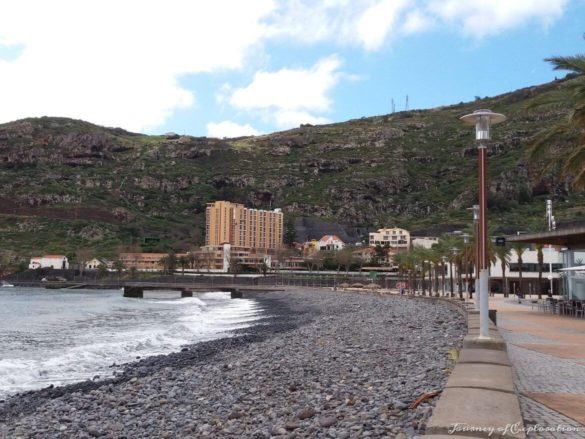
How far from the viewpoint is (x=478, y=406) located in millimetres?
5391

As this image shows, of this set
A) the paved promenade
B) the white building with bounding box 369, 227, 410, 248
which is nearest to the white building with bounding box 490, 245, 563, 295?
the paved promenade

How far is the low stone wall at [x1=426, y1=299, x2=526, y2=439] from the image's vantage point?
15.4 feet

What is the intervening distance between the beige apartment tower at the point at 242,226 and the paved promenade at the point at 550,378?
139 meters

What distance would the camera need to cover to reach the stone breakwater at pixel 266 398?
22.9 feet

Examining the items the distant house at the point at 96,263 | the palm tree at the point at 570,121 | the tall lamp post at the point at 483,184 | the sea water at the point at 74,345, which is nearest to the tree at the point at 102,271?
the distant house at the point at 96,263

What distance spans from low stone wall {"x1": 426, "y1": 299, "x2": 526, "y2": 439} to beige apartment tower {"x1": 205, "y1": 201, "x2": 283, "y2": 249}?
146296mm

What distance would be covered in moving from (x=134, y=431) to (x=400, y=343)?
7588 mm

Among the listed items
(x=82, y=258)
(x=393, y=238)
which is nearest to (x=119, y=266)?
(x=82, y=258)

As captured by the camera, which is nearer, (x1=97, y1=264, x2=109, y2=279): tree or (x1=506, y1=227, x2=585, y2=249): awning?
(x1=506, y1=227, x2=585, y2=249): awning

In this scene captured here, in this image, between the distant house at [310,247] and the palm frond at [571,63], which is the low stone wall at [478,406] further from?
the distant house at [310,247]

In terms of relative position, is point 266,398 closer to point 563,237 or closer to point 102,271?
point 563,237

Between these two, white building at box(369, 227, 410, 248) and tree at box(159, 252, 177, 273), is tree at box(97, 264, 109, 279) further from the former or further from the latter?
white building at box(369, 227, 410, 248)

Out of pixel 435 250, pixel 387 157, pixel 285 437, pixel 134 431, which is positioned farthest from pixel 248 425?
pixel 387 157

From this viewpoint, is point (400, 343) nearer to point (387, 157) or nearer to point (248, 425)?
point (248, 425)
